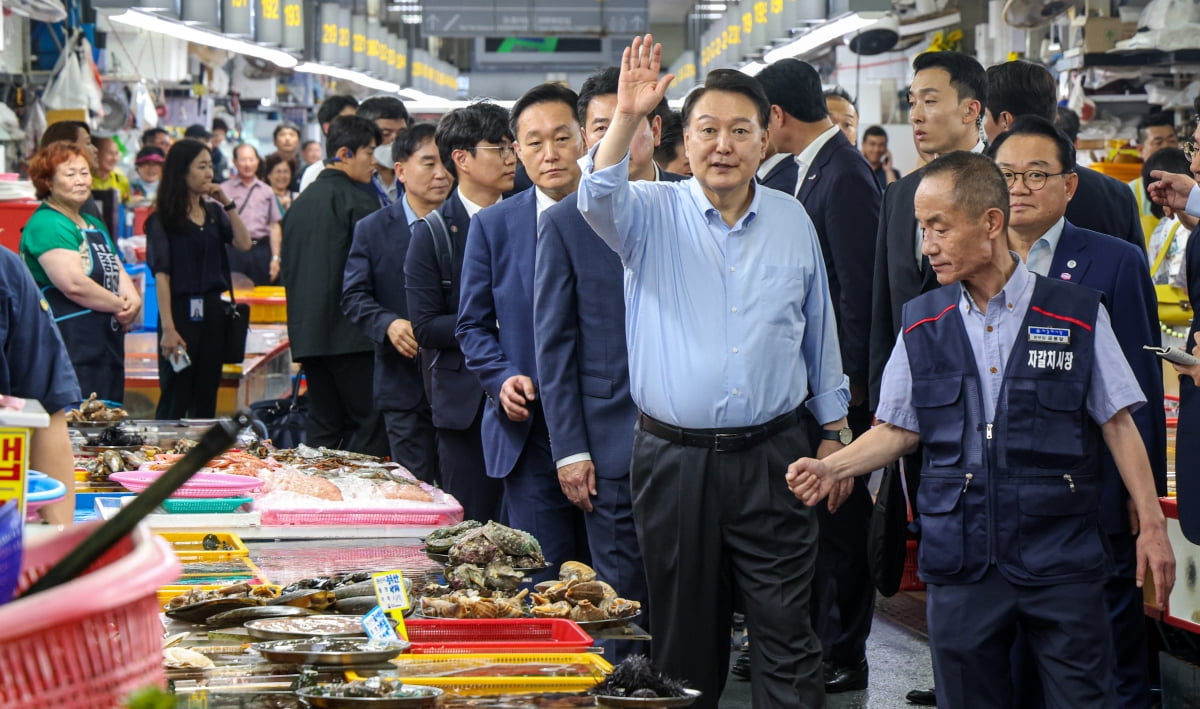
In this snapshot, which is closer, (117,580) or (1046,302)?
(117,580)

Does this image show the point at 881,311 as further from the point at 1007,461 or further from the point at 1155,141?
the point at 1155,141

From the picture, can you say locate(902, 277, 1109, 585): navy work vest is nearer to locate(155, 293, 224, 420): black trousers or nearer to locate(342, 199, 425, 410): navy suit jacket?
locate(342, 199, 425, 410): navy suit jacket

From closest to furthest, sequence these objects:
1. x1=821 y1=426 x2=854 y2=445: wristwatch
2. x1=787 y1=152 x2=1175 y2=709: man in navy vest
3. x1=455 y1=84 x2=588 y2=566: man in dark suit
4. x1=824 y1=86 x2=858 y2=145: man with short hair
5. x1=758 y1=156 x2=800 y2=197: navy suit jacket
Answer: x1=787 y1=152 x2=1175 y2=709: man in navy vest
x1=821 y1=426 x2=854 y2=445: wristwatch
x1=455 y1=84 x2=588 y2=566: man in dark suit
x1=758 y1=156 x2=800 y2=197: navy suit jacket
x1=824 y1=86 x2=858 y2=145: man with short hair

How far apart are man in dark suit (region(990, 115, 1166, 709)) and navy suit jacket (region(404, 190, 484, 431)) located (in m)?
1.96

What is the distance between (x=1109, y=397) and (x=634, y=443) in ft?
3.80

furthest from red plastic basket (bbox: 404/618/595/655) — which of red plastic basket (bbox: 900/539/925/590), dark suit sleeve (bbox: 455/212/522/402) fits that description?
red plastic basket (bbox: 900/539/925/590)

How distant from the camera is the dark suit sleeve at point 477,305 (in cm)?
464

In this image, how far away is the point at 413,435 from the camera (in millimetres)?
6250

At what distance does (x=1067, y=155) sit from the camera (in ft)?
14.0

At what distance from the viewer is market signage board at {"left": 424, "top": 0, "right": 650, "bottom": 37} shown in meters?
18.7

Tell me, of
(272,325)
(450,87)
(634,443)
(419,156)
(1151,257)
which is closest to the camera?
(634,443)

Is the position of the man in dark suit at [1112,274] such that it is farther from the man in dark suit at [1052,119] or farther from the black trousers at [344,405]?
the black trousers at [344,405]

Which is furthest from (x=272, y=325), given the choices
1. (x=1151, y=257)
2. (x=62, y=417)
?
(x=62, y=417)

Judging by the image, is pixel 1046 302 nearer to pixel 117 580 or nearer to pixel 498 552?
pixel 498 552
